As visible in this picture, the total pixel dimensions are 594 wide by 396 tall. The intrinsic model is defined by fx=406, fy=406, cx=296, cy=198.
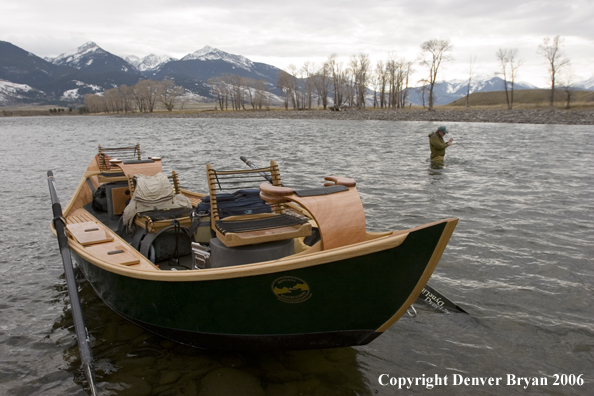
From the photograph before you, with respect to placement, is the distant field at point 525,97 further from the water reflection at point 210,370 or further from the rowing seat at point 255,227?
the water reflection at point 210,370

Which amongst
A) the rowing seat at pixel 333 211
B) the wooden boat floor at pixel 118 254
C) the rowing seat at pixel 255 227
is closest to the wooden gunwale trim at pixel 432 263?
the rowing seat at pixel 333 211

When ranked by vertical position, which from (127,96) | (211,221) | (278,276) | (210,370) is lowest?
(210,370)

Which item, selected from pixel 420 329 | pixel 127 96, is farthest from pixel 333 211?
pixel 127 96

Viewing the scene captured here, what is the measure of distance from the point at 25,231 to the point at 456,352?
380 inches

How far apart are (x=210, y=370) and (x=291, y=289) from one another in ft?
5.17

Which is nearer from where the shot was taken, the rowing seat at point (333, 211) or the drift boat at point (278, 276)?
the drift boat at point (278, 276)

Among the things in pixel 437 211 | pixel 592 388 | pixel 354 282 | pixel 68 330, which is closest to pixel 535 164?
pixel 437 211

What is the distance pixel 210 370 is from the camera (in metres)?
4.53

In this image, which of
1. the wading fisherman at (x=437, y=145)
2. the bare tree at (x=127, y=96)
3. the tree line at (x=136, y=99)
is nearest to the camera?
the wading fisherman at (x=437, y=145)

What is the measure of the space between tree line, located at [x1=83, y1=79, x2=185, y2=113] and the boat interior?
358 ft

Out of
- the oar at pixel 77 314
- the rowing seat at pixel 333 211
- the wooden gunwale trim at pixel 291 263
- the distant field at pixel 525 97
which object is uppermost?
the distant field at pixel 525 97

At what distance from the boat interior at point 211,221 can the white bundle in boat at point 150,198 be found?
0.02 metres

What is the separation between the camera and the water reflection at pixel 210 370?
4254mm

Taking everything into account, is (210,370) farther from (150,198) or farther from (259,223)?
(150,198)
